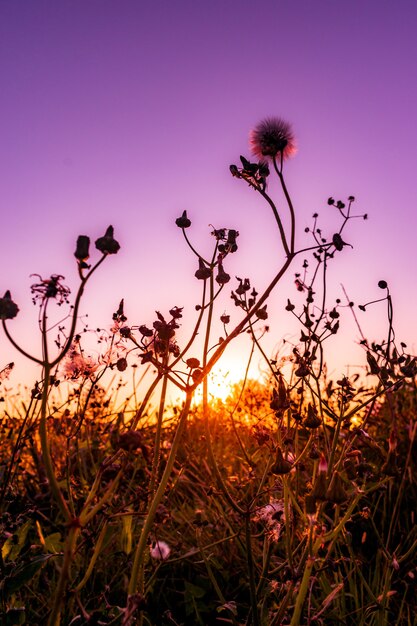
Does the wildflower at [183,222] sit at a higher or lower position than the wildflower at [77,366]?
higher

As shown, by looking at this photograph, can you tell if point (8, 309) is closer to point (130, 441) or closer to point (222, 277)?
point (130, 441)

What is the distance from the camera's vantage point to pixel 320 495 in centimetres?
147

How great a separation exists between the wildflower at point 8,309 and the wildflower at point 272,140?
140cm

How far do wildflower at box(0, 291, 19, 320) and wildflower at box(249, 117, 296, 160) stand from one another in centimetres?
140

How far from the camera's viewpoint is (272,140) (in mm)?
2451

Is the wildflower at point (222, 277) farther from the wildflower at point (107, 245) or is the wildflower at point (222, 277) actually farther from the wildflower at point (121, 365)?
the wildflower at point (107, 245)

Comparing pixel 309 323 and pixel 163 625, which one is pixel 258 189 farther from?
pixel 163 625

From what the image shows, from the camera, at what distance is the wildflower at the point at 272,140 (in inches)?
94.5

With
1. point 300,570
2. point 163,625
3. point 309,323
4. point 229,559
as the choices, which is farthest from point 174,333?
point 229,559

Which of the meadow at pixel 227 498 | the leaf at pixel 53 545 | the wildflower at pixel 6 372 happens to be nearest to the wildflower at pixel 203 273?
the meadow at pixel 227 498

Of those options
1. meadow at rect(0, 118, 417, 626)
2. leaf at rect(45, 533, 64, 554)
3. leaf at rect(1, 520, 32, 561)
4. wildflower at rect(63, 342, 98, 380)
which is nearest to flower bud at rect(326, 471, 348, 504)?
meadow at rect(0, 118, 417, 626)

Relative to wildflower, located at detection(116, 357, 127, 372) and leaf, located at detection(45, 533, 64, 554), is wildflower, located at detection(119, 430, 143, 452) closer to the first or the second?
wildflower, located at detection(116, 357, 127, 372)

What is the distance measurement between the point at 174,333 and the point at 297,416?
67 centimetres

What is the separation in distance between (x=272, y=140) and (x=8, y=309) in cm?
160
